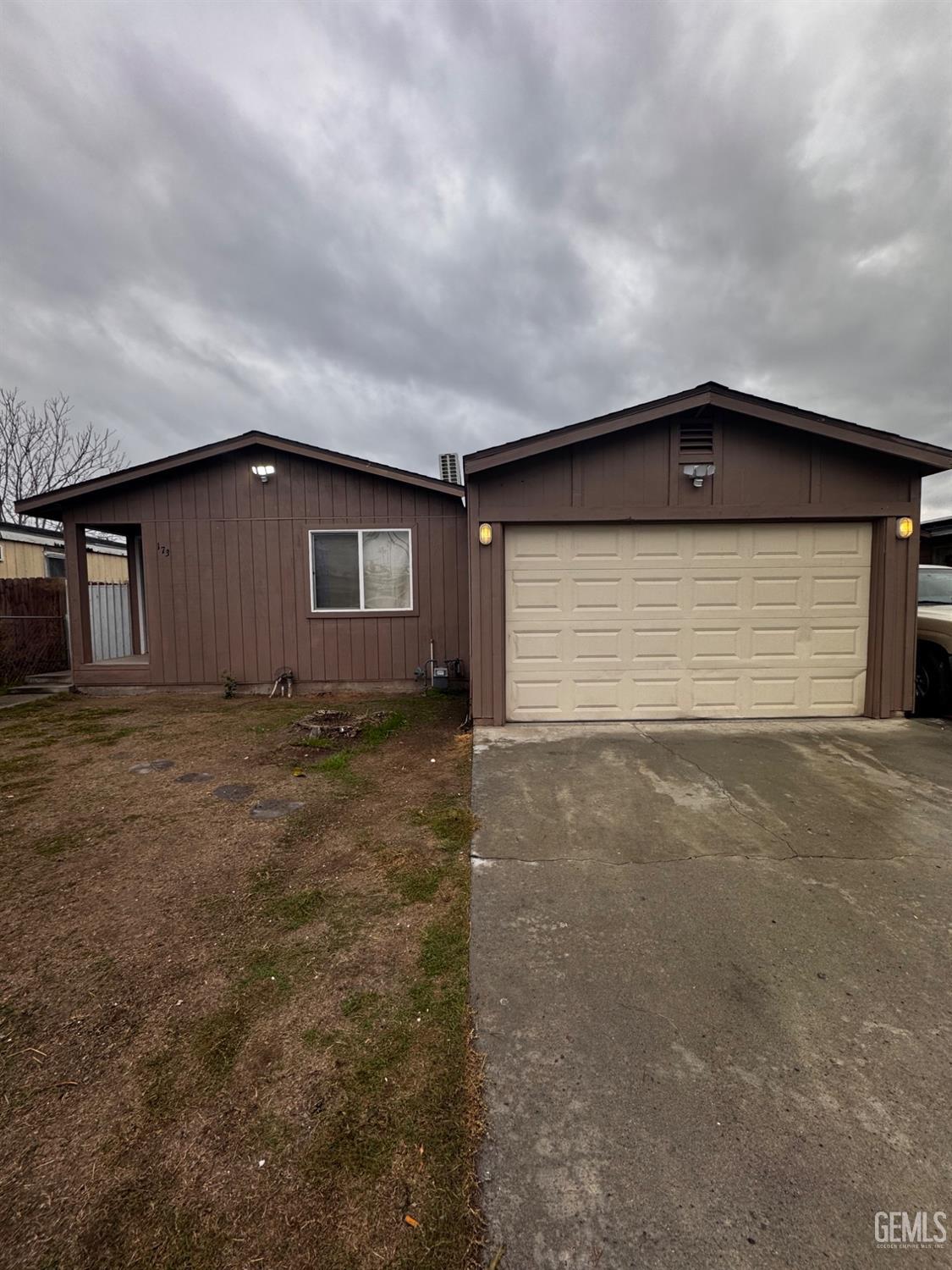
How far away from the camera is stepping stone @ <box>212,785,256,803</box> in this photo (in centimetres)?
410

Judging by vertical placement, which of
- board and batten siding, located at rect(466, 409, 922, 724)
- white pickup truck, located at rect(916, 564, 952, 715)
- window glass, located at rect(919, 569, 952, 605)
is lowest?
white pickup truck, located at rect(916, 564, 952, 715)

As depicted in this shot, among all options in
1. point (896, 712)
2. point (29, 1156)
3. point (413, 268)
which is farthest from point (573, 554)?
point (413, 268)

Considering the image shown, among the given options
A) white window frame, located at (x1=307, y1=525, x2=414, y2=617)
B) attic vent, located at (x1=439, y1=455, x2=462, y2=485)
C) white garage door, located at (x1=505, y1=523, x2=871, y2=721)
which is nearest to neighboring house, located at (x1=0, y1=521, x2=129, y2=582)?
white window frame, located at (x1=307, y1=525, x2=414, y2=617)

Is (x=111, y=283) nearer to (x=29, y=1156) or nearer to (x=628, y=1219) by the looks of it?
(x=29, y=1156)

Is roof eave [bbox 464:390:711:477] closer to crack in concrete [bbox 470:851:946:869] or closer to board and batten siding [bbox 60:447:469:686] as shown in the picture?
board and batten siding [bbox 60:447:469:686]

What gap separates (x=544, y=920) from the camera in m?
2.46

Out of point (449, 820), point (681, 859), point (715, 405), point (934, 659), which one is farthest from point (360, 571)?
point (934, 659)

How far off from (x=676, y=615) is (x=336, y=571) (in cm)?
524

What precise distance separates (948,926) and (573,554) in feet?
14.1

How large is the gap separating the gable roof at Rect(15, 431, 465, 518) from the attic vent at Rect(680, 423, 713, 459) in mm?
3319

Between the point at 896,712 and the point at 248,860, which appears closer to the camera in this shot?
the point at 248,860

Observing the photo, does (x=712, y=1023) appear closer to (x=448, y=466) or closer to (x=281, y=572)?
(x=281, y=572)

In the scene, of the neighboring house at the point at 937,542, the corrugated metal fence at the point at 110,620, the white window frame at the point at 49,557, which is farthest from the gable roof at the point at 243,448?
the neighboring house at the point at 937,542

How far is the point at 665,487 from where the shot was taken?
5.84 metres
